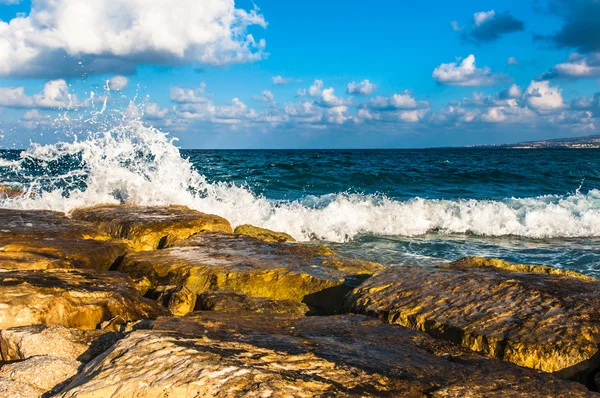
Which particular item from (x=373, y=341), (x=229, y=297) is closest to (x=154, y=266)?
(x=229, y=297)

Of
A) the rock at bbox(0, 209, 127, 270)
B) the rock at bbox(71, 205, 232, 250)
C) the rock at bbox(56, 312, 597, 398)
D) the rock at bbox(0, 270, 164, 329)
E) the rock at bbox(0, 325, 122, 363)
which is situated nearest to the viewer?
the rock at bbox(56, 312, 597, 398)

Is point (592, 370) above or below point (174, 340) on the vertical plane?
below

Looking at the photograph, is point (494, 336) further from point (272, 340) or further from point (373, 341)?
point (272, 340)

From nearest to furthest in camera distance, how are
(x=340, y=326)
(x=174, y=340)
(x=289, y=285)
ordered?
(x=174, y=340), (x=340, y=326), (x=289, y=285)

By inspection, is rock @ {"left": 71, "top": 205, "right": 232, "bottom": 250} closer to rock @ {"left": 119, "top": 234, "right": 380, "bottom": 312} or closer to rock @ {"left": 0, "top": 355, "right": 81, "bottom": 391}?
rock @ {"left": 119, "top": 234, "right": 380, "bottom": 312}

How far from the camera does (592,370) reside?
9.25ft

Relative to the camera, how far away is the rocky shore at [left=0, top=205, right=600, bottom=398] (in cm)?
219

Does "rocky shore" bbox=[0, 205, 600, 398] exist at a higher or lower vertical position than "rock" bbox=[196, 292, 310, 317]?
higher

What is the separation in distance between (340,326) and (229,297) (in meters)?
1.25

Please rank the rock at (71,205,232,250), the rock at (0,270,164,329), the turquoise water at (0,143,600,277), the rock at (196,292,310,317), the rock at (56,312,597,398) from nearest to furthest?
the rock at (56,312,597,398) → the rock at (0,270,164,329) → the rock at (196,292,310,317) → the rock at (71,205,232,250) → the turquoise water at (0,143,600,277)

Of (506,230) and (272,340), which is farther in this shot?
(506,230)

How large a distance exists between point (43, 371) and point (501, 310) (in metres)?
2.84

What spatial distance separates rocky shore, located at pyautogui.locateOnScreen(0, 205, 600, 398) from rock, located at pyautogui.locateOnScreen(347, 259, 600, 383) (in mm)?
11

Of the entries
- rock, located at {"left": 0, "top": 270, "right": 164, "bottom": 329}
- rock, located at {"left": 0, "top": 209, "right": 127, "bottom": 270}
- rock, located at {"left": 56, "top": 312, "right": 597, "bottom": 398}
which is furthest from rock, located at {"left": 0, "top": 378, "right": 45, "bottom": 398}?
rock, located at {"left": 0, "top": 209, "right": 127, "bottom": 270}
